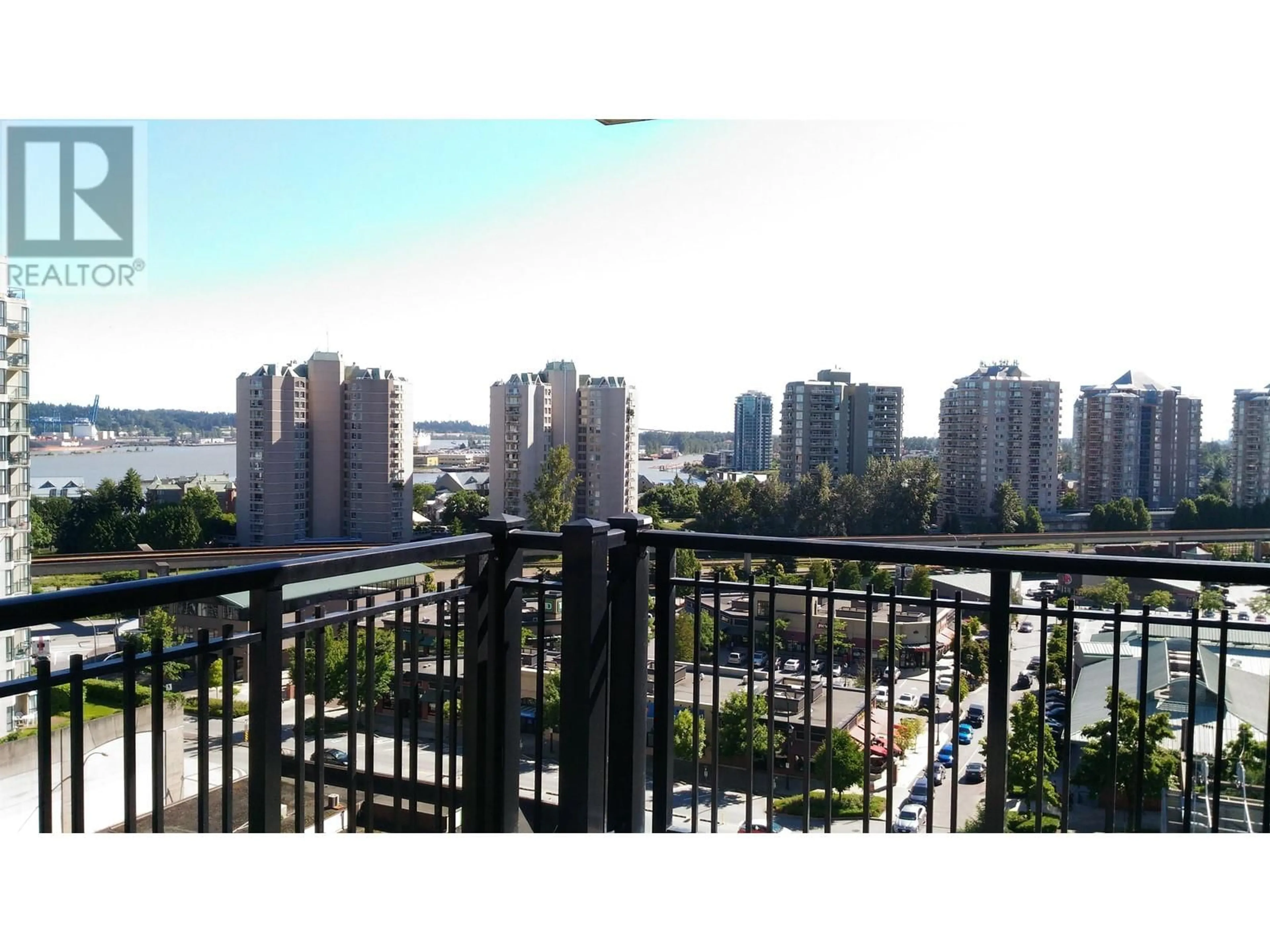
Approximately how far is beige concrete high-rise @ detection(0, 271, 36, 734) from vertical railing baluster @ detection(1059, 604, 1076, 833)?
15.2 metres

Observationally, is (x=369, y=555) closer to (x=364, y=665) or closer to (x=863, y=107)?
(x=364, y=665)

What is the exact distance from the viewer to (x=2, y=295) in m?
14.2

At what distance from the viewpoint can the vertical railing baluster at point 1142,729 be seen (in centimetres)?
155

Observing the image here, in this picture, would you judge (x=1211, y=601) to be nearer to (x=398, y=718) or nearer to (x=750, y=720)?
(x=750, y=720)

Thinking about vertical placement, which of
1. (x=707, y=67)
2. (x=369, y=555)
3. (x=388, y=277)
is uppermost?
(x=388, y=277)

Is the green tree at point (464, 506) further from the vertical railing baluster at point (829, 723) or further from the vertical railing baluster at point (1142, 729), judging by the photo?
the vertical railing baluster at point (1142, 729)

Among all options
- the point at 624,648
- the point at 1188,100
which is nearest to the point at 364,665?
the point at 624,648

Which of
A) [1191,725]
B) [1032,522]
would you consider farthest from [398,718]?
[1032,522]

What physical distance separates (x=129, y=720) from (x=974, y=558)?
4.45ft

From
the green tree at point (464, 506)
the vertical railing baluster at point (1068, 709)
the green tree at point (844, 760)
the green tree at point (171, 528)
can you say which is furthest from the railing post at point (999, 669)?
the green tree at point (464, 506)

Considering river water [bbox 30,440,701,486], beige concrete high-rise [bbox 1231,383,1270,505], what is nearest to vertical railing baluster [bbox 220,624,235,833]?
river water [bbox 30,440,701,486]

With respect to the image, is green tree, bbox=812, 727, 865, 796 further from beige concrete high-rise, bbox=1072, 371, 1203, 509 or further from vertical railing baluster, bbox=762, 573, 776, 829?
beige concrete high-rise, bbox=1072, 371, 1203, 509
